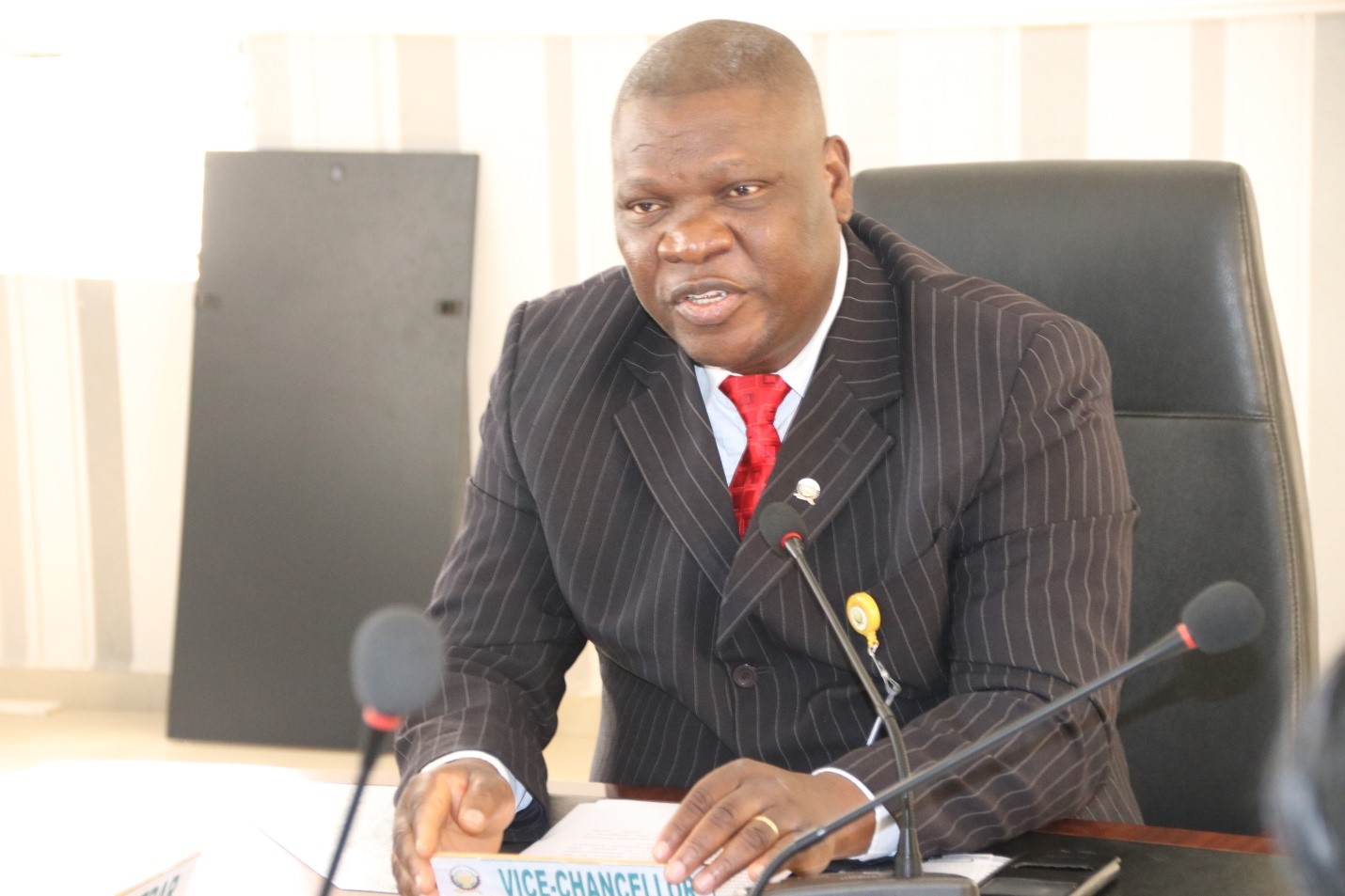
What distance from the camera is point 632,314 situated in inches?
68.6

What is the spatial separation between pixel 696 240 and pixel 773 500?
0.89ft

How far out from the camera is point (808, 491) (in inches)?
59.7

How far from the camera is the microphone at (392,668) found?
2.25ft

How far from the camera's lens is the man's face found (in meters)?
1.50

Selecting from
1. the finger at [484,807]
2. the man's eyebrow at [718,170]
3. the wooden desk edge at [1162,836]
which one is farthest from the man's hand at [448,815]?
the man's eyebrow at [718,170]

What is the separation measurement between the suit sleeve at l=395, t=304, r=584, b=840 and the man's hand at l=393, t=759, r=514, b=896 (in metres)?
0.14

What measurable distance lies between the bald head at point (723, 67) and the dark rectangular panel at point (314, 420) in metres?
1.92

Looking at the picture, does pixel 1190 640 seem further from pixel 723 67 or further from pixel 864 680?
pixel 723 67

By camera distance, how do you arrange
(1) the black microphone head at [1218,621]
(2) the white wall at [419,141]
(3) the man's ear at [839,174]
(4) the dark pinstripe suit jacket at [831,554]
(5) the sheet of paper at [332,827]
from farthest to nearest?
(2) the white wall at [419,141] < (3) the man's ear at [839,174] < (4) the dark pinstripe suit jacket at [831,554] < (5) the sheet of paper at [332,827] < (1) the black microphone head at [1218,621]

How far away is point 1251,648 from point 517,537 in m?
0.80

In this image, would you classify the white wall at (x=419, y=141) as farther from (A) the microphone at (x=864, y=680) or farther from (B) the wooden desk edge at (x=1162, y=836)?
(A) the microphone at (x=864, y=680)

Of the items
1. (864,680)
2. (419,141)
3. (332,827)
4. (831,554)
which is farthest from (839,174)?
(419,141)

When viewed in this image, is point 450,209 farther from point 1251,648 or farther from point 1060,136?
point 1251,648

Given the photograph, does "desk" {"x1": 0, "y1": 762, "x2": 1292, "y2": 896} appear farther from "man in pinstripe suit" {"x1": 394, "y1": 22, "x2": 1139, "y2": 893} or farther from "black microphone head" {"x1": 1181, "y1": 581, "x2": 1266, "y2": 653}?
"black microphone head" {"x1": 1181, "y1": 581, "x2": 1266, "y2": 653}
